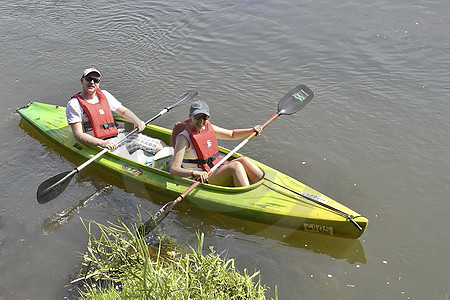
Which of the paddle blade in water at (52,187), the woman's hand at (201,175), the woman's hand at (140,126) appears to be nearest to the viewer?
the woman's hand at (201,175)

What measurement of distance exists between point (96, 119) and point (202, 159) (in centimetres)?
169

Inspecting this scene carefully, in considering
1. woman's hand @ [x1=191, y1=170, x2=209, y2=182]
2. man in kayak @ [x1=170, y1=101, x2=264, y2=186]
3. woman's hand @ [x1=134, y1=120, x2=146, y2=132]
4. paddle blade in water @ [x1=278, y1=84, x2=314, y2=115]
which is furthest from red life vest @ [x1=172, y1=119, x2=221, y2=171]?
paddle blade in water @ [x1=278, y1=84, x2=314, y2=115]

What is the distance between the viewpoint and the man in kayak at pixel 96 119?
6125 mm

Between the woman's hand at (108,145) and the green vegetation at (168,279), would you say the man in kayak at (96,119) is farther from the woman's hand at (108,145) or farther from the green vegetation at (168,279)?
the green vegetation at (168,279)

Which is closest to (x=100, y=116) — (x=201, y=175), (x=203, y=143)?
(x=203, y=143)

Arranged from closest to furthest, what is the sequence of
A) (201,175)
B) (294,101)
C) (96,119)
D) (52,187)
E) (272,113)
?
(201,175) < (52,187) < (96,119) < (294,101) < (272,113)

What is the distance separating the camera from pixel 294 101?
675 cm

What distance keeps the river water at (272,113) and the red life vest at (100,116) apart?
0.65m

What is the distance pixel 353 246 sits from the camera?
5152mm

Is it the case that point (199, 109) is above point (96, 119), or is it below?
above

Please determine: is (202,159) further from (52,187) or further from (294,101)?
(294,101)

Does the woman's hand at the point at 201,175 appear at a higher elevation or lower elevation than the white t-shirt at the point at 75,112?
lower

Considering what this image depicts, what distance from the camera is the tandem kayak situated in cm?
509

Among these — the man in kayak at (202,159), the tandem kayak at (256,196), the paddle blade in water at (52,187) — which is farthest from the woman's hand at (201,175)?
the paddle blade in water at (52,187)
